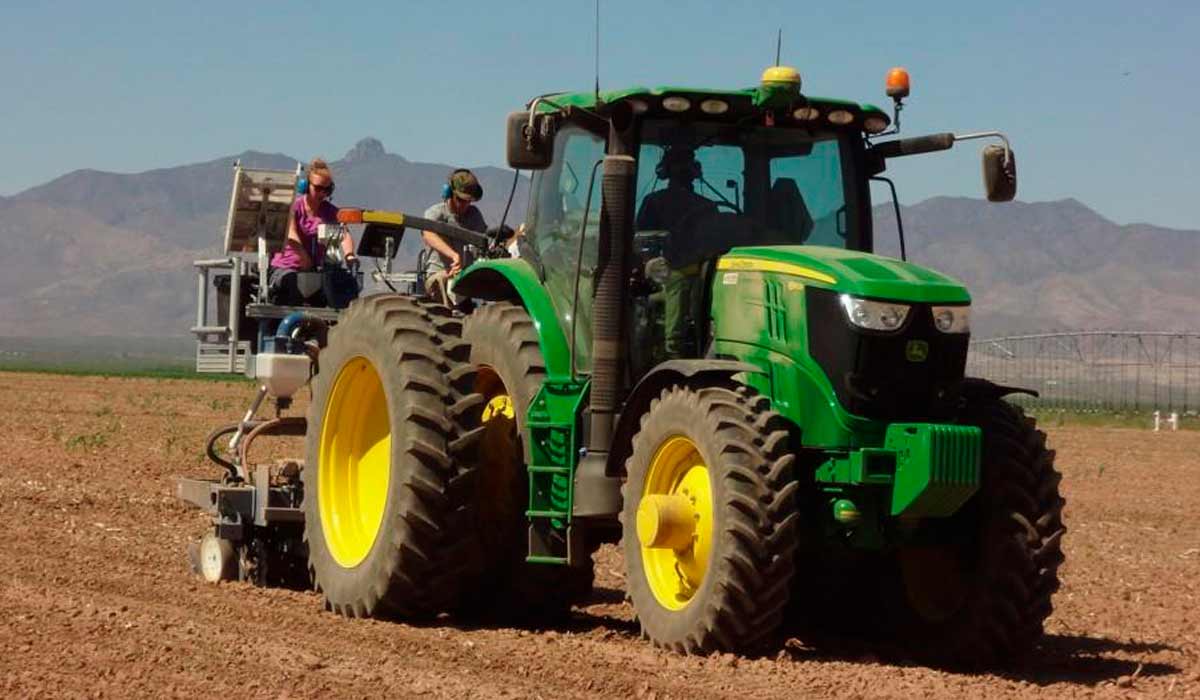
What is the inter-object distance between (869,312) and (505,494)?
246 centimetres

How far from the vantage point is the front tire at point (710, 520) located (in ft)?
26.8

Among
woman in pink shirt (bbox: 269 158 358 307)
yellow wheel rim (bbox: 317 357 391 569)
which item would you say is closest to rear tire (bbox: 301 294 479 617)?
yellow wheel rim (bbox: 317 357 391 569)

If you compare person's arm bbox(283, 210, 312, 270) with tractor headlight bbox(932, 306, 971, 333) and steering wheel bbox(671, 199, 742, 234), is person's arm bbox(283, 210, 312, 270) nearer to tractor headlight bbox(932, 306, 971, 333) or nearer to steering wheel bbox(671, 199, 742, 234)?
steering wheel bbox(671, 199, 742, 234)

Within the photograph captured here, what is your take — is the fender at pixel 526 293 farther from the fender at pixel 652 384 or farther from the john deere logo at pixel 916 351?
the john deere logo at pixel 916 351

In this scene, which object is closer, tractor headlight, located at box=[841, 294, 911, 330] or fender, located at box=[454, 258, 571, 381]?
tractor headlight, located at box=[841, 294, 911, 330]

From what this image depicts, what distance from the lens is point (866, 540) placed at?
338 inches

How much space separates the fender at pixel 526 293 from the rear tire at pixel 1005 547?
6.50 ft

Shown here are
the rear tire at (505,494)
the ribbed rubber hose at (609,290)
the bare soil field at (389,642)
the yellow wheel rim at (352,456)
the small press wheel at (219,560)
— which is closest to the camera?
the bare soil field at (389,642)

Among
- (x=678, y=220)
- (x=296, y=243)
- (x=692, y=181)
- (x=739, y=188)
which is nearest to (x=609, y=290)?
(x=678, y=220)

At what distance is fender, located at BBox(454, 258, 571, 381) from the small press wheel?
7.00ft

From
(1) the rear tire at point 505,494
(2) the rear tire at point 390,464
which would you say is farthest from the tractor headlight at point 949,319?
(2) the rear tire at point 390,464

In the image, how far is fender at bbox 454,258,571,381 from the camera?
32.0 feet

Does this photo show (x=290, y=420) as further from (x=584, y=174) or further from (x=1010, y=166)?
(x=1010, y=166)

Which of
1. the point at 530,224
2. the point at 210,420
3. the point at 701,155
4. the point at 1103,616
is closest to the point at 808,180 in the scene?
the point at 701,155
